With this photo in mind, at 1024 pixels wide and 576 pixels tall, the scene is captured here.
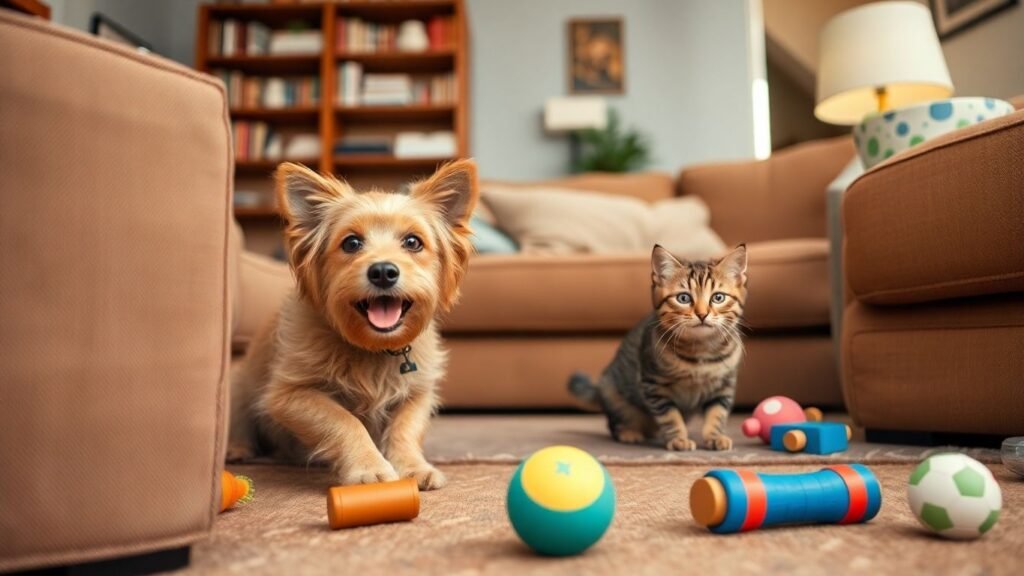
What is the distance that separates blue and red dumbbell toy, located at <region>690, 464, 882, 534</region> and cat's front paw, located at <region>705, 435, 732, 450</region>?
2.65 feet

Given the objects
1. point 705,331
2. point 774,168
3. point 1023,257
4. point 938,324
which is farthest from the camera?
point 774,168

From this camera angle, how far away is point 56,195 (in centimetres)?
79

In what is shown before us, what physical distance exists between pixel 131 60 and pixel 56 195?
0.19 meters

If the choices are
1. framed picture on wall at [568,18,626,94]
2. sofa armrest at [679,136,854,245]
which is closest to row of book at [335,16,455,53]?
framed picture on wall at [568,18,626,94]

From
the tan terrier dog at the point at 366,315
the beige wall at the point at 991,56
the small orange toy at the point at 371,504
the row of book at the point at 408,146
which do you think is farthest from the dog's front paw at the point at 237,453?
the beige wall at the point at 991,56

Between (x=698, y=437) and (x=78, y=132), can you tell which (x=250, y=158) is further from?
(x=78, y=132)

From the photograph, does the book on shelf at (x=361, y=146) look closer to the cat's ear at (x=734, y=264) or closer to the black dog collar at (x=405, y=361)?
the cat's ear at (x=734, y=264)

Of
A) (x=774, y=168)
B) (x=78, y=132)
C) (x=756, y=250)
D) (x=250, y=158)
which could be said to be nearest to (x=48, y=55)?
(x=78, y=132)

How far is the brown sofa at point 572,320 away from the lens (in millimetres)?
2697

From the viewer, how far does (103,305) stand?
0.80 metres

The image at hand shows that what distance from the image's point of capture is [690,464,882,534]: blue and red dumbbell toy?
0.99m

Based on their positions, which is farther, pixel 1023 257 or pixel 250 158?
pixel 250 158

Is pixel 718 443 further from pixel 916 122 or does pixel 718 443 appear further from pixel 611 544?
pixel 916 122

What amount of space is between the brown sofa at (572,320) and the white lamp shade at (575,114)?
2.93 m
